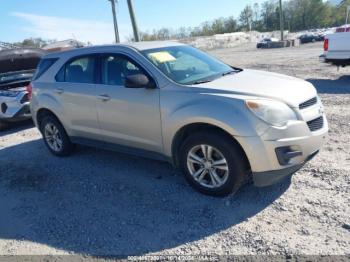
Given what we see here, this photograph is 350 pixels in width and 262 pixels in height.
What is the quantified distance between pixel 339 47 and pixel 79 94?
8346 millimetres

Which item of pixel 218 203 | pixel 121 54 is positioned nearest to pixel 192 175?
pixel 218 203

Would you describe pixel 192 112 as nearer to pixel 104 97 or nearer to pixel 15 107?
pixel 104 97

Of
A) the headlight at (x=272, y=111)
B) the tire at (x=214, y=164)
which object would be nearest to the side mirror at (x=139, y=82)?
the tire at (x=214, y=164)

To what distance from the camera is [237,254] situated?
2.97 metres

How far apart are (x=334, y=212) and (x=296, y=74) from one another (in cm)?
966

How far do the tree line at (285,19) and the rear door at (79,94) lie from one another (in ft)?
319

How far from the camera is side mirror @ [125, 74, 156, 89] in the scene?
4043mm

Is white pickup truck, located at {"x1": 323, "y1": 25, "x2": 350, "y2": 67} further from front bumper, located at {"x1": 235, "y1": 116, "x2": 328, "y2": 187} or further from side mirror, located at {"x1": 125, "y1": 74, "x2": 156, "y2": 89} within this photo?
side mirror, located at {"x1": 125, "y1": 74, "x2": 156, "y2": 89}

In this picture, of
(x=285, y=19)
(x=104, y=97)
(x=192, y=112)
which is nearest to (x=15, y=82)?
(x=104, y=97)

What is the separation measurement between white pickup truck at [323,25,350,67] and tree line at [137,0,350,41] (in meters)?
92.0

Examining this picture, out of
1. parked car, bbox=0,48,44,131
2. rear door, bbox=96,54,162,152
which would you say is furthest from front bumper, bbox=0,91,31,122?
rear door, bbox=96,54,162,152

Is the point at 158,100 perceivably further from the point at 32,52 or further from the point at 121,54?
the point at 32,52

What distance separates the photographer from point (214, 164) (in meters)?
3.82

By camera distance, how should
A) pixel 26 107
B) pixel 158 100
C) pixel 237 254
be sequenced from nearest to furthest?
pixel 237 254, pixel 158 100, pixel 26 107
